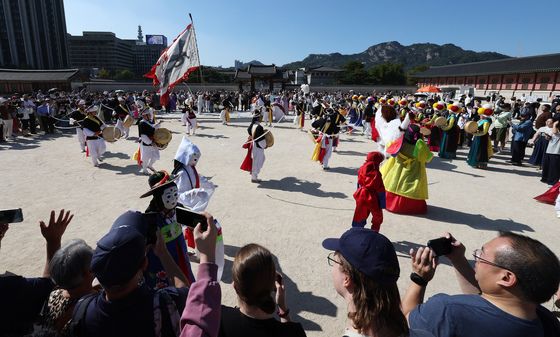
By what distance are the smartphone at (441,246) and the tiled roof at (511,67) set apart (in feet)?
120

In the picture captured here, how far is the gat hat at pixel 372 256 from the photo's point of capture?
1.45m

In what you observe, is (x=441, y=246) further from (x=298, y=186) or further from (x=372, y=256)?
(x=298, y=186)

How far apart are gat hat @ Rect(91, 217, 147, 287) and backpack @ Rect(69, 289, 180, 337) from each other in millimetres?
208

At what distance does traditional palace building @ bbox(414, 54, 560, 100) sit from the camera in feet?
99.7

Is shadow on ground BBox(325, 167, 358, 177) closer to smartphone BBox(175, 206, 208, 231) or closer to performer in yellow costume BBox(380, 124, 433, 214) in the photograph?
performer in yellow costume BBox(380, 124, 433, 214)

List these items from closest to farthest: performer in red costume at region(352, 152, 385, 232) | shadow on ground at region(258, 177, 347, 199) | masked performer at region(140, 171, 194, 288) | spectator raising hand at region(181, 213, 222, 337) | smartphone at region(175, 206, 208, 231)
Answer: spectator raising hand at region(181, 213, 222, 337) < smartphone at region(175, 206, 208, 231) < masked performer at region(140, 171, 194, 288) < performer in red costume at region(352, 152, 385, 232) < shadow on ground at region(258, 177, 347, 199)

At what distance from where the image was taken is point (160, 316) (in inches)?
63.6

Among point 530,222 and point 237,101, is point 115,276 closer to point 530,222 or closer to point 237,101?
point 530,222

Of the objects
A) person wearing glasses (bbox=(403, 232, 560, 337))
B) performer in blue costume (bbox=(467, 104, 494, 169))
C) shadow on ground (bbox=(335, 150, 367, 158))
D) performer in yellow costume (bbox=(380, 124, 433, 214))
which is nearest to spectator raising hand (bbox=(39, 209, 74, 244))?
person wearing glasses (bbox=(403, 232, 560, 337))

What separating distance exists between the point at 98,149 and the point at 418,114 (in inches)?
442

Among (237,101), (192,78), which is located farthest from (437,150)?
(192,78)

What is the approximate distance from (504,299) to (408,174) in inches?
179

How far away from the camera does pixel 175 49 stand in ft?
34.7

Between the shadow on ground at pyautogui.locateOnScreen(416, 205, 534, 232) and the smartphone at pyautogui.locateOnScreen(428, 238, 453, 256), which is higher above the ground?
the smartphone at pyautogui.locateOnScreen(428, 238, 453, 256)
